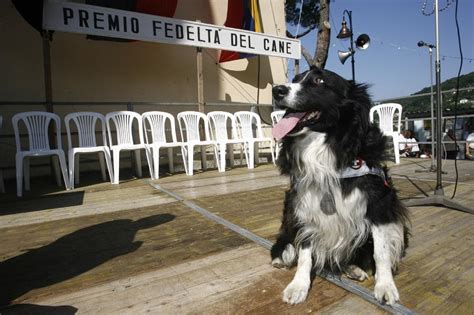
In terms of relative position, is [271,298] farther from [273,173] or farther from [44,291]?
[273,173]

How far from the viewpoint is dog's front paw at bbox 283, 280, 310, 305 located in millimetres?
1427

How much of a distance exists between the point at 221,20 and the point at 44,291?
7273 millimetres

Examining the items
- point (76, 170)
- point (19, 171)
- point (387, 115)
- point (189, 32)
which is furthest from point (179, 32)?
point (387, 115)

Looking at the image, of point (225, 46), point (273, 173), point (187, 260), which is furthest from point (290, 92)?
point (225, 46)

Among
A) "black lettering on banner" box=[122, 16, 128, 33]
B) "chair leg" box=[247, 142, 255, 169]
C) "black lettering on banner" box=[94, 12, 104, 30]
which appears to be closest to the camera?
"black lettering on banner" box=[94, 12, 104, 30]

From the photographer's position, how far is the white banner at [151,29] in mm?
4688

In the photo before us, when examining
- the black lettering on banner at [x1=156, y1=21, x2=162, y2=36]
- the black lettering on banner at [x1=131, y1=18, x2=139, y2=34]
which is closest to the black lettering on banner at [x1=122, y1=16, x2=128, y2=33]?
the black lettering on banner at [x1=131, y1=18, x2=139, y2=34]

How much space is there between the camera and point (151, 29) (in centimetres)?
541

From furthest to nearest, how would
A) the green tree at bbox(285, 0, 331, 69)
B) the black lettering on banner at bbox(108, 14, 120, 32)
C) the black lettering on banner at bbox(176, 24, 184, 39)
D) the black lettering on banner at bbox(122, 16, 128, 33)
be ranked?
the green tree at bbox(285, 0, 331, 69)
the black lettering on banner at bbox(176, 24, 184, 39)
the black lettering on banner at bbox(122, 16, 128, 33)
the black lettering on banner at bbox(108, 14, 120, 32)

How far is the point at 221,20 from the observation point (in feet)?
25.3

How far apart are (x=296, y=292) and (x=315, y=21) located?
15.7 meters

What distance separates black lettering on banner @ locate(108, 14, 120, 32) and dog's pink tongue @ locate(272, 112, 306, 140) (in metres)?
4.38

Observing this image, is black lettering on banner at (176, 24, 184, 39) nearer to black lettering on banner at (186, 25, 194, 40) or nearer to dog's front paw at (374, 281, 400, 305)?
black lettering on banner at (186, 25, 194, 40)

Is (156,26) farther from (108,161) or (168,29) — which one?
(108,161)
